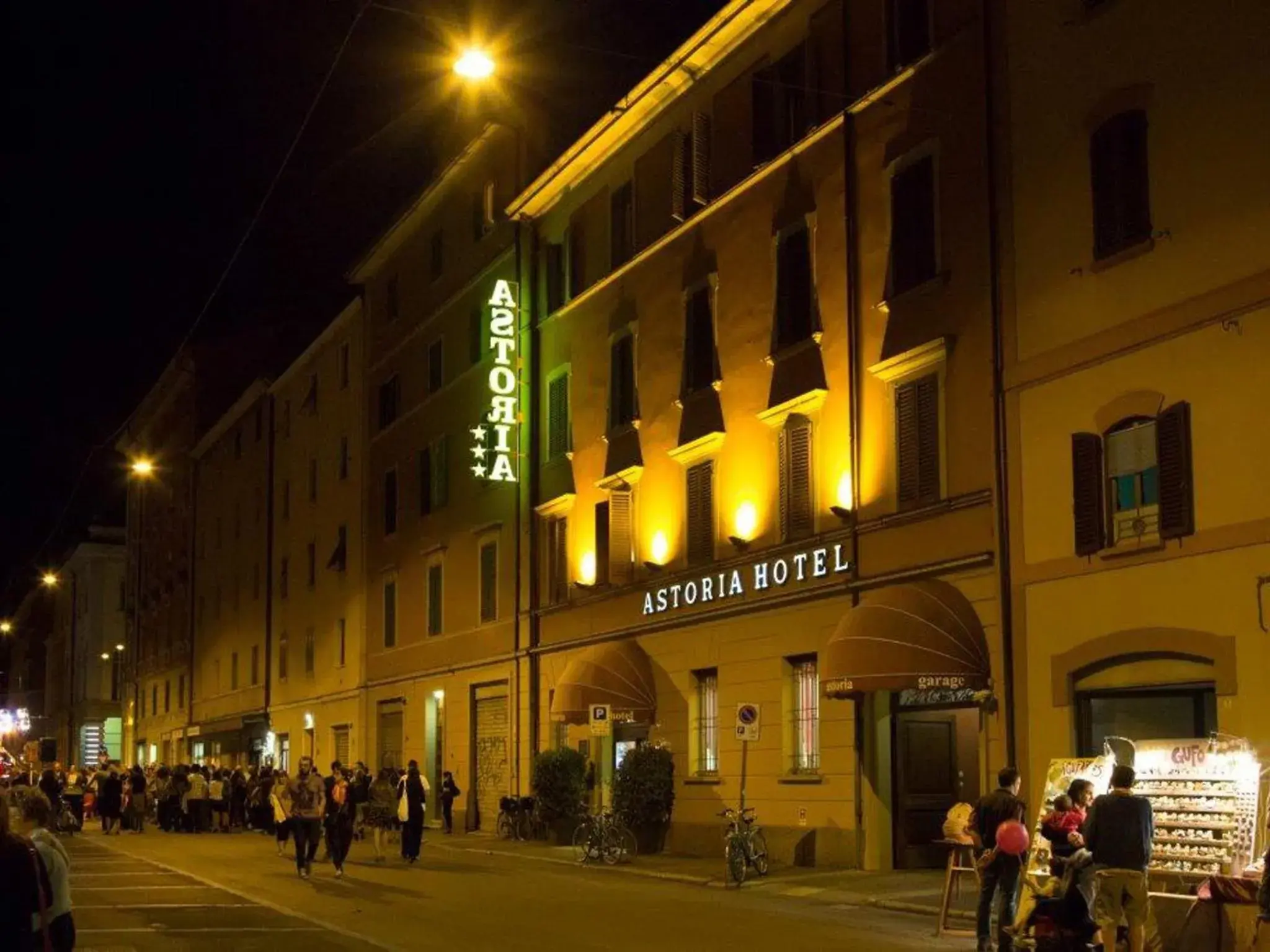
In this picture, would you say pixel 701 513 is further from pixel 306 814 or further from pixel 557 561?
pixel 306 814

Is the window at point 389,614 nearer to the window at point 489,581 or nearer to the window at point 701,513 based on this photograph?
the window at point 489,581

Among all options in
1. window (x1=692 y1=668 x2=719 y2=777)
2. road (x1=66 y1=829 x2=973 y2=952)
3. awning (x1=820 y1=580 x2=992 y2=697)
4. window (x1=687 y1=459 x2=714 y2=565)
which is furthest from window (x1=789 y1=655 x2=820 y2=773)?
window (x1=687 y1=459 x2=714 y2=565)

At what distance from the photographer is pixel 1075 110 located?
2033 centimetres

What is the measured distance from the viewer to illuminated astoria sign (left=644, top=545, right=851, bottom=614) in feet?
83.3

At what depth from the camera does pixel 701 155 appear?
29984 mm

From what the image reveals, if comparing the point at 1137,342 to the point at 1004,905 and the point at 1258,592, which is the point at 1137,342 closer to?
the point at 1258,592

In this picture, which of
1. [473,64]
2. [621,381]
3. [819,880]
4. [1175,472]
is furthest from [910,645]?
[621,381]

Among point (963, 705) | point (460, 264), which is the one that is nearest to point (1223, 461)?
point (963, 705)

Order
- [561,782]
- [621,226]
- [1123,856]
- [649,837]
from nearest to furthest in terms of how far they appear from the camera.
Result: [1123,856] < [649,837] < [561,782] < [621,226]

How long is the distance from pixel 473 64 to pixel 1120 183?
7.70 metres

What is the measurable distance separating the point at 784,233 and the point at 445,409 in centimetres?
1637

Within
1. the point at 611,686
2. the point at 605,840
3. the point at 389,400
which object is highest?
the point at 389,400

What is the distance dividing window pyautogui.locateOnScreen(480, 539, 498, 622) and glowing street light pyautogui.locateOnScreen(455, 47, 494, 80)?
20111 millimetres

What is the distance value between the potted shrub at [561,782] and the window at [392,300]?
1799cm
